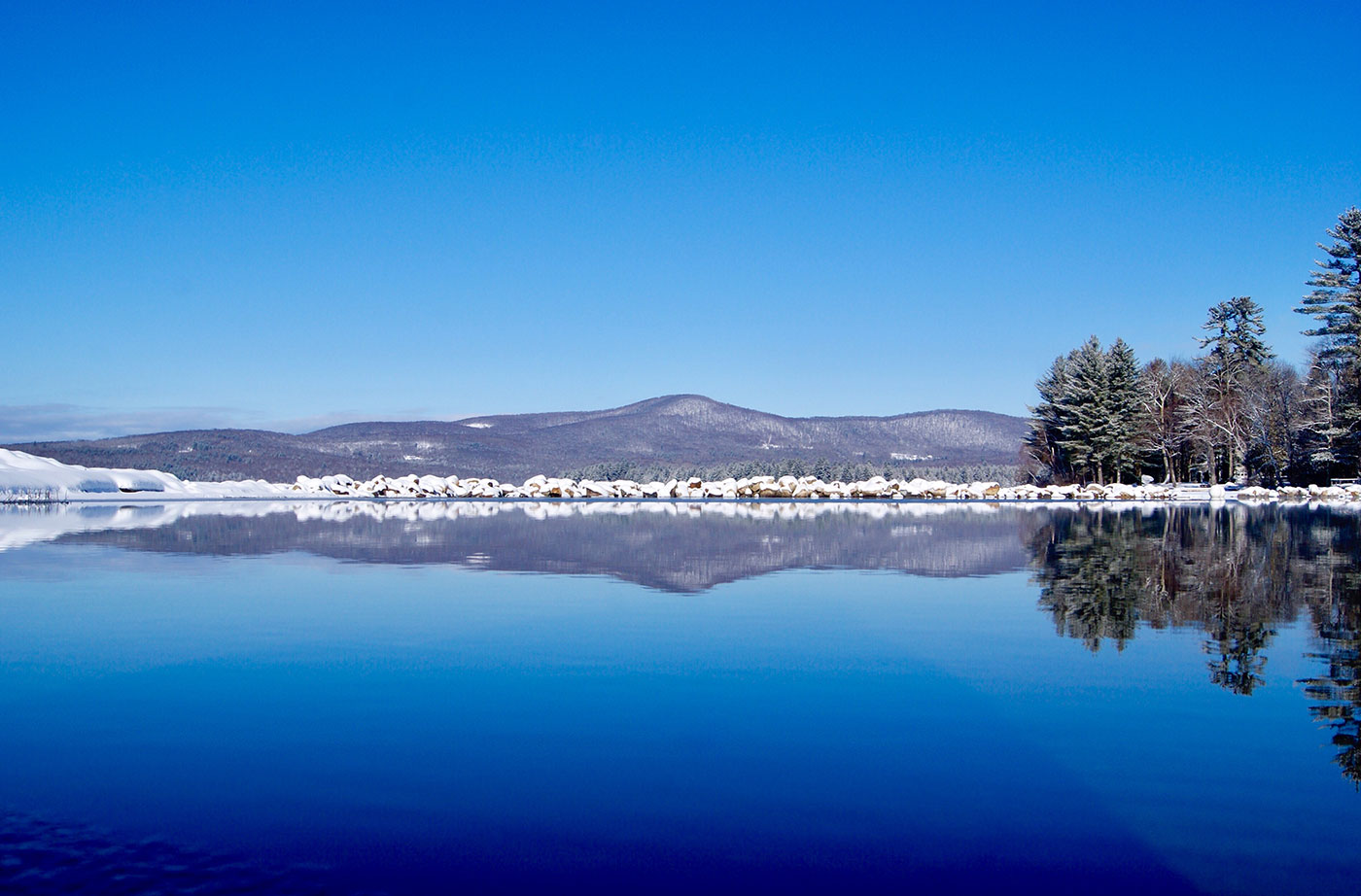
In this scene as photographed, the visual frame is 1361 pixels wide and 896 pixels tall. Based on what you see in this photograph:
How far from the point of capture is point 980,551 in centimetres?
1345

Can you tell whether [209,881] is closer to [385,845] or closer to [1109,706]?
[385,845]

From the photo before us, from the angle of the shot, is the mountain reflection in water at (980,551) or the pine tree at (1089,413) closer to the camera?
the mountain reflection in water at (980,551)

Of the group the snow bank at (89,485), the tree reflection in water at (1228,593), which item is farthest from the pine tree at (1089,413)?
the snow bank at (89,485)

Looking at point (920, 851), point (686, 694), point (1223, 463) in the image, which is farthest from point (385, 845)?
point (1223, 463)

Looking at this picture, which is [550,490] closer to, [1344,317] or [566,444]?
[1344,317]

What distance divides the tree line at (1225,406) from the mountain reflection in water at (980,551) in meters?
17.3

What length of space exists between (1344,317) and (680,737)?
4215 cm

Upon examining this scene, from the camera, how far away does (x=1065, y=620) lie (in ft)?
24.3

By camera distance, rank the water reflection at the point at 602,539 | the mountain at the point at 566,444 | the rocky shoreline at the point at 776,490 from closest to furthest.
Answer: the water reflection at the point at 602,539 < the rocky shoreline at the point at 776,490 < the mountain at the point at 566,444

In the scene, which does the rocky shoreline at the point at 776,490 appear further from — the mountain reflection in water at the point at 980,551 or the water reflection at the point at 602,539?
the water reflection at the point at 602,539

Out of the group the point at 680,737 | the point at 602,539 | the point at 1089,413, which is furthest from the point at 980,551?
the point at 1089,413

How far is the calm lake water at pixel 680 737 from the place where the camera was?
118 inches

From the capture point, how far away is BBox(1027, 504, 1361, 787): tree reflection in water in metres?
5.36

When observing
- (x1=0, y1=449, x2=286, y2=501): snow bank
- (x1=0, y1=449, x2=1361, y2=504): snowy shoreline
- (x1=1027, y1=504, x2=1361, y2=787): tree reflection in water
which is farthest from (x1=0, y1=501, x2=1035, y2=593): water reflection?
(x1=0, y1=449, x2=1361, y2=504): snowy shoreline
